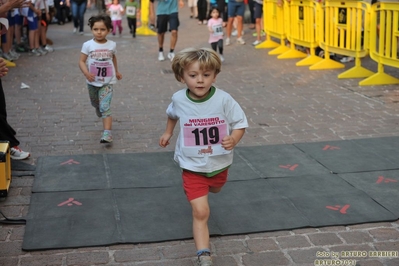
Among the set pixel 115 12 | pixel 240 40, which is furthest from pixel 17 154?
pixel 115 12

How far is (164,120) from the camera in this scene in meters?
9.70

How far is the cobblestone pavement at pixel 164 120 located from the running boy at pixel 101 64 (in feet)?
1.33

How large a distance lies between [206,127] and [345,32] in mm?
8856

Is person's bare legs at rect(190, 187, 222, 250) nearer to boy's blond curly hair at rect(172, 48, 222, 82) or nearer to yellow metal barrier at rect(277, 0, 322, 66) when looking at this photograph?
boy's blond curly hair at rect(172, 48, 222, 82)

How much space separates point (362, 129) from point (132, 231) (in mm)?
4293

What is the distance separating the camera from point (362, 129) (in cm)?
888

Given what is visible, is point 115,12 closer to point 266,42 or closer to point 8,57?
point 266,42

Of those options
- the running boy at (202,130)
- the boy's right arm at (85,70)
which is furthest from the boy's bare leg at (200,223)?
the boy's right arm at (85,70)

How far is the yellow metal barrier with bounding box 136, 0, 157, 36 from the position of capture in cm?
2309

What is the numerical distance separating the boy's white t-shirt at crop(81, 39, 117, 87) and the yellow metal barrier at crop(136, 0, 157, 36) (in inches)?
578

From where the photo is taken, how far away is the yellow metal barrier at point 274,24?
16859mm

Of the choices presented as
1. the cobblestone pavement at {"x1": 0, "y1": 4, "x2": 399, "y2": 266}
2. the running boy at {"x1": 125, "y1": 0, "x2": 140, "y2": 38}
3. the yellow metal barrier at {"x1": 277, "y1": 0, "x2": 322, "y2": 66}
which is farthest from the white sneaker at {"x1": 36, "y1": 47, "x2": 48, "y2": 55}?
the yellow metal barrier at {"x1": 277, "y1": 0, "x2": 322, "y2": 66}

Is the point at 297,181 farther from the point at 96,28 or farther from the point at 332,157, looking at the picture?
the point at 96,28

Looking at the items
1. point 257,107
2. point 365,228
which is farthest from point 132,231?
point 257,107
